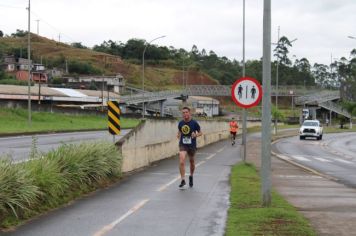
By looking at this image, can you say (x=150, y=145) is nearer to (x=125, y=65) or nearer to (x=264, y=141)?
(x=264, y=141)

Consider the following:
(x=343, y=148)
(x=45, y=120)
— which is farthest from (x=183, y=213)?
(x=45, y=120)

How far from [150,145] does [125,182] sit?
19.2 ft

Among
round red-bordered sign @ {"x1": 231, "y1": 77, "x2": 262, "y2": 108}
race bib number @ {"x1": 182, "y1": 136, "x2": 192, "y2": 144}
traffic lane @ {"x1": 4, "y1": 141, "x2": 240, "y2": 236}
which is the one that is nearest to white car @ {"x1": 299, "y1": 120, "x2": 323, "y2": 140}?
round red-bordered sign @ {"x1": 231, "y1": 77, "x2": 262, "y2": 108}

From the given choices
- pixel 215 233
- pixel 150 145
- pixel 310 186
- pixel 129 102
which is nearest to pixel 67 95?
pixel 129 102

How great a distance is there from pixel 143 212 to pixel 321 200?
4.05 meters

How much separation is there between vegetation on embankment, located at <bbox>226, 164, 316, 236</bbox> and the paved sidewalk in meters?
0.27

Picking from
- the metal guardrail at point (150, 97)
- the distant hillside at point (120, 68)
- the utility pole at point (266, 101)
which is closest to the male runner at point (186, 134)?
the utility pole at point (266, 101)

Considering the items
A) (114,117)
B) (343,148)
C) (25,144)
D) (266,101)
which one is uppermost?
(266,101)

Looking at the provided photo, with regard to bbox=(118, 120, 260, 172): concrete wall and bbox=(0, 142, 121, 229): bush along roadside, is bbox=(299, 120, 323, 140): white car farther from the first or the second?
bbox=(0, 142, 121, 229): bush along roadside

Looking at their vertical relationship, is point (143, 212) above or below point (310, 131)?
below

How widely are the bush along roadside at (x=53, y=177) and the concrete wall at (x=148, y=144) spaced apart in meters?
1.94

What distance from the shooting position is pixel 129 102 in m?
111

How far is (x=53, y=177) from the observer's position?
34.6 feet

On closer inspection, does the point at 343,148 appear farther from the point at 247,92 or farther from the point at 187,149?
the point at 187,149
